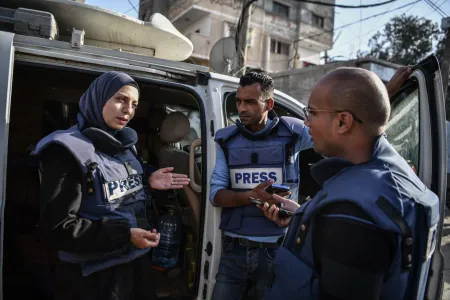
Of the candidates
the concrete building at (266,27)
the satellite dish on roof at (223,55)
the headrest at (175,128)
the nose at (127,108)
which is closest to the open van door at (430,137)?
the nose at (127,108)

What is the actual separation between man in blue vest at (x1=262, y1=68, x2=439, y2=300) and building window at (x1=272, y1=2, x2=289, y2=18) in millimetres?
24628

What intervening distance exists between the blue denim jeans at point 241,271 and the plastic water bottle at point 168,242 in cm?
67

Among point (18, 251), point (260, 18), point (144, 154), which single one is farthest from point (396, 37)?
point (18, 251)

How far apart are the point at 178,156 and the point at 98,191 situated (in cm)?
146

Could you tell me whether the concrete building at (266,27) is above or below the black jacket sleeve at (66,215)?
above

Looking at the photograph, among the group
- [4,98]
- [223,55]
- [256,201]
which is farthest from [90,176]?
[223,55]

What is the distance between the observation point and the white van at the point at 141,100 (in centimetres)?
152

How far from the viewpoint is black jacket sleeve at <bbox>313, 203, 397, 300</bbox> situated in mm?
847

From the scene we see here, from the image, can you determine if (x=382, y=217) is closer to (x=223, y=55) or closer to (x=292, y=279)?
(x=292, y=279)

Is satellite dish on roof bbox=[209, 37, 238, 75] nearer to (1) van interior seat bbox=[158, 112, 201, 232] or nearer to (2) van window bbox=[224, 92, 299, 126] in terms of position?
(1) van interior seat bbox=[158, 112, 201, 232]

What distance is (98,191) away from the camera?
4.78 feet

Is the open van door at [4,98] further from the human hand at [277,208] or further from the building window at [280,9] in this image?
the building window at [280,9]

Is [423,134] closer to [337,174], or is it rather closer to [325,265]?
[337,174]

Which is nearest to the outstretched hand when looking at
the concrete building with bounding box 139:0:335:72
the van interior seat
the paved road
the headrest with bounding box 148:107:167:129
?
the van interior seat
